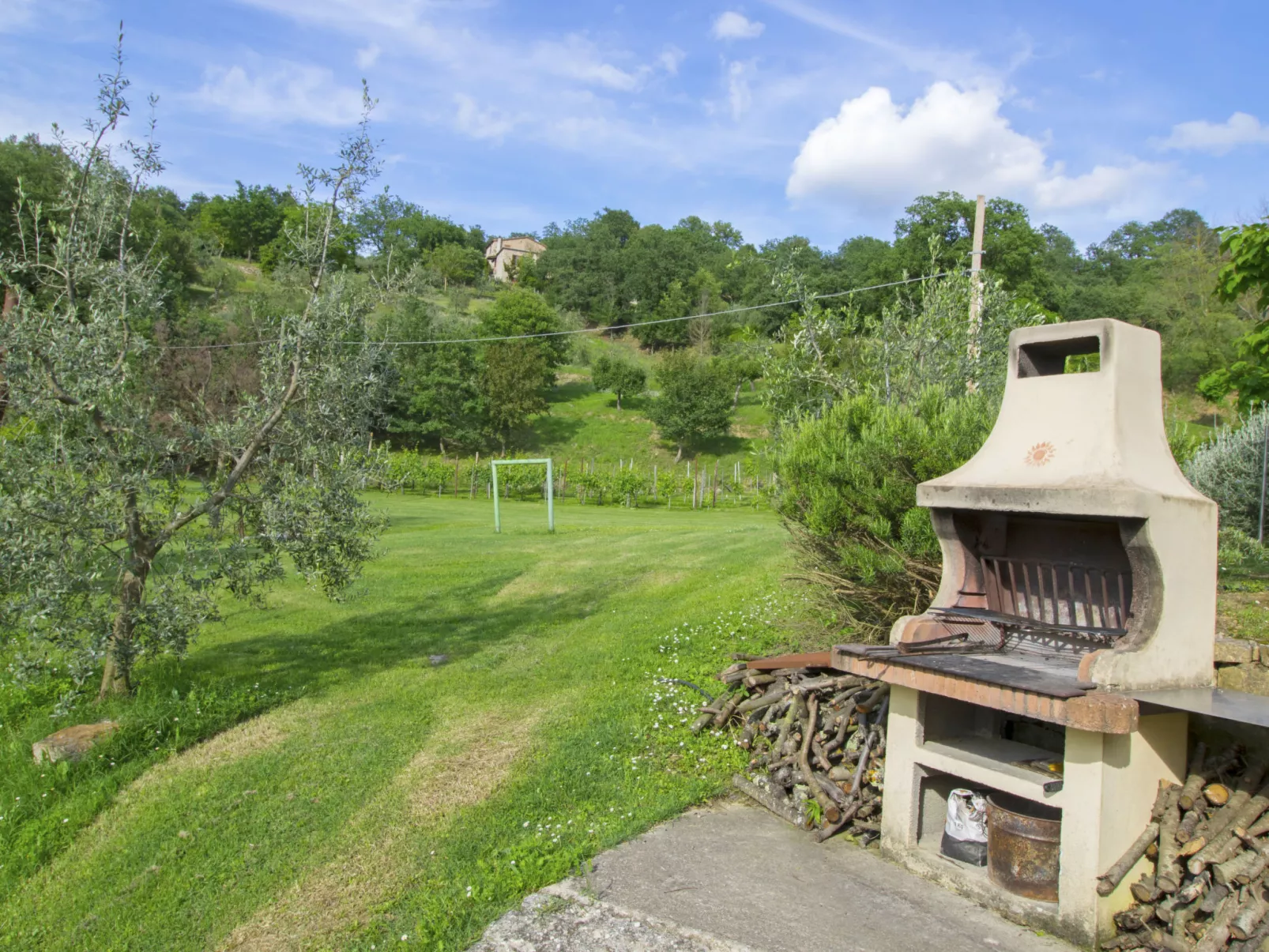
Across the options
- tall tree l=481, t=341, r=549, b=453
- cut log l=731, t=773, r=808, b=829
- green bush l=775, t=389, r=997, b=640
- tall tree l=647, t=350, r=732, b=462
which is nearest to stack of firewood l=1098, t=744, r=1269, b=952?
cut log l=731, t=773, r=808, b=829


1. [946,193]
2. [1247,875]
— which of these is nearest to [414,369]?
[946,193]

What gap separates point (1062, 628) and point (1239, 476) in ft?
34.0

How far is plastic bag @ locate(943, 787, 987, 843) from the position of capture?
473 cm

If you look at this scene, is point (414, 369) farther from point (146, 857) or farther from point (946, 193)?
point (146, 857)

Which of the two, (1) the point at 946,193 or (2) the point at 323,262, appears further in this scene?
(1) the point at 946,193

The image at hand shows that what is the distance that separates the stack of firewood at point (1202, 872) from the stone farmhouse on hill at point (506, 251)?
10417 centimetres

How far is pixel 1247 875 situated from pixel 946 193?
37.5 m

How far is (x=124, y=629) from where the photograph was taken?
6.91m

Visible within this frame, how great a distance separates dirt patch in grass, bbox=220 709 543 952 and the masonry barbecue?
9.00 feet

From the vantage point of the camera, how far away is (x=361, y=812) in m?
5.63

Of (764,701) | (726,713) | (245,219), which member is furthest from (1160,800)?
(245,219)

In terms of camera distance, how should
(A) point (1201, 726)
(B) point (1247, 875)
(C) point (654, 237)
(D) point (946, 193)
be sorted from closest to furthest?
(B) point (1247, 875) < (A) point (1201, 726) < (D) point (946, 193) < (C) point (654, 237)

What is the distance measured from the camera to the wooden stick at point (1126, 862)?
4008mm

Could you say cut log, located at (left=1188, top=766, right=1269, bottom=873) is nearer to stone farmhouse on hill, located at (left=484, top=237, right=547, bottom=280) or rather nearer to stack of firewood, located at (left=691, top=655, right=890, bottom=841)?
stack of firewood, located at (left=691, top=655, right=890, bottom=841)
